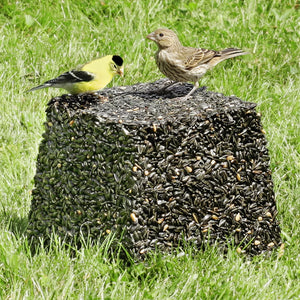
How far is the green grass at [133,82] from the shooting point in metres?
3.82

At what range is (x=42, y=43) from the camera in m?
7.13

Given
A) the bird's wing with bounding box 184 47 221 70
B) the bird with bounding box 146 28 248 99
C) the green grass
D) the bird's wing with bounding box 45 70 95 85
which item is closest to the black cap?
the bird's wing with bounding box 45 70 95 85

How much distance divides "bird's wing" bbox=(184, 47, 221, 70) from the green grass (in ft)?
3.98

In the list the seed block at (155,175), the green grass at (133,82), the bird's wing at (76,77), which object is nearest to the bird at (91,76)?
the bird's wing at (76,77)

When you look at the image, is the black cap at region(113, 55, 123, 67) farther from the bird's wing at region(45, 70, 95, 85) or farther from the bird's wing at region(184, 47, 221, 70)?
the bird's wing at region(184, 47, 221, 70)

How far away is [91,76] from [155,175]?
35.4 inches

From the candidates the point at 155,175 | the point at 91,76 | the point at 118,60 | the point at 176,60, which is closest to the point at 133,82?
the point at 176,60

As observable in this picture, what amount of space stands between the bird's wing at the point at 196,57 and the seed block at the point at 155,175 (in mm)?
329

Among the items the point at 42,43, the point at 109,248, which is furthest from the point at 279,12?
the point at 109,248

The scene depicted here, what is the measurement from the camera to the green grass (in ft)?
12.5

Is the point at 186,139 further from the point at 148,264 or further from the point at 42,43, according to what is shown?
the point at 42,43

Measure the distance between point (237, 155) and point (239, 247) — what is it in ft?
2.22

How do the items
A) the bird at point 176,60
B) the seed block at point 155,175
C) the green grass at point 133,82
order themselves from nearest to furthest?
the green grass at point 133,82 → the seed block at point 155,175 → the bird at point 176,60

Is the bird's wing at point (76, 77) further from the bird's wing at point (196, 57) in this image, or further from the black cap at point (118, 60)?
the bird's wing at point (196, 57)
